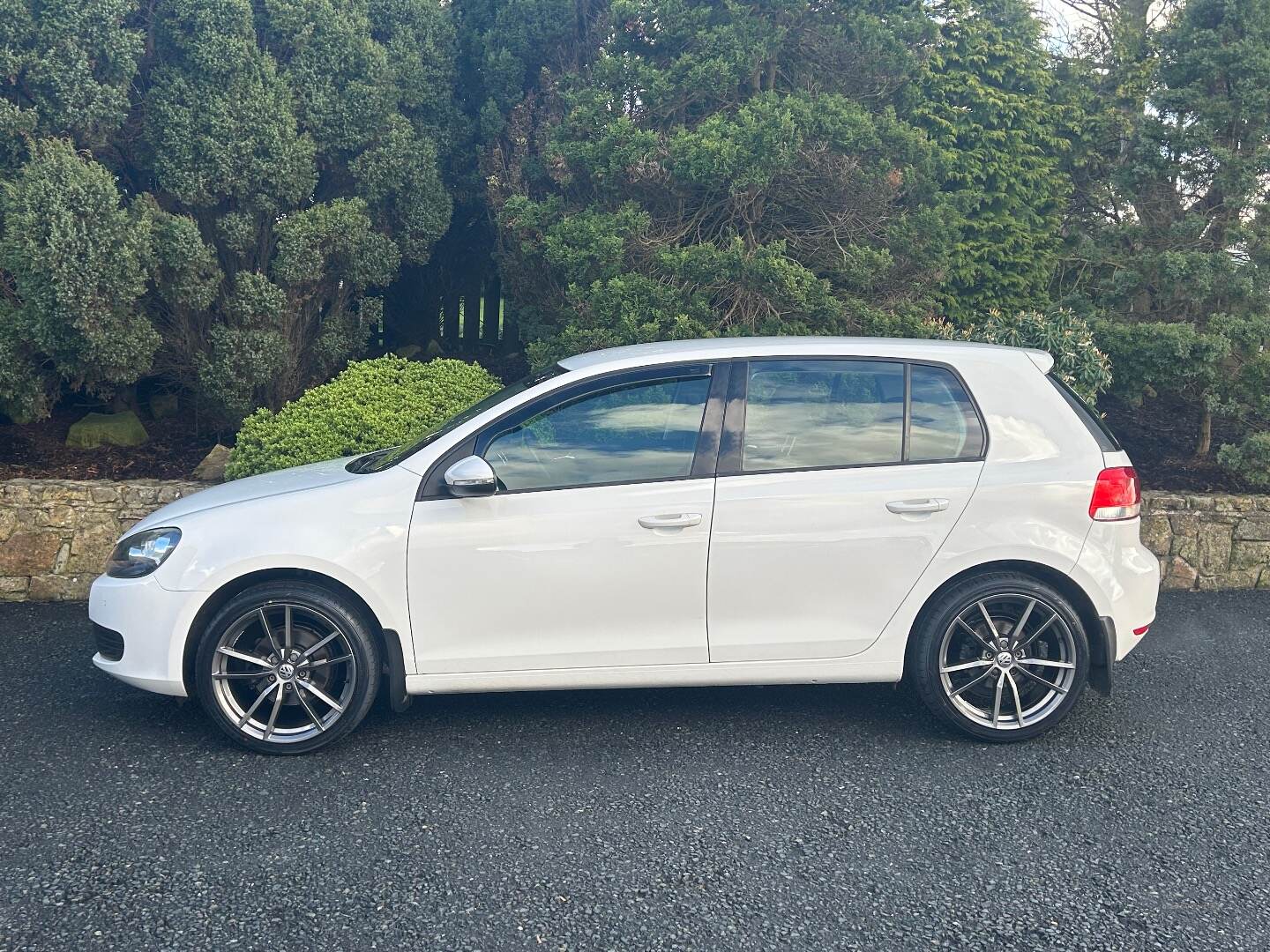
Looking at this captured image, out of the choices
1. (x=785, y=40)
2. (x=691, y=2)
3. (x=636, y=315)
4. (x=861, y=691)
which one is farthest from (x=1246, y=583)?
(x=691, y=2)

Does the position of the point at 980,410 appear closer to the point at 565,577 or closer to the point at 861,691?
the point at 861,691

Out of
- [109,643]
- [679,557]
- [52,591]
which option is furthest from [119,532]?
[679,557]

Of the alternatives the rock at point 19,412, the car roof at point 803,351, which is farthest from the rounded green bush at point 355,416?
the car roof at point 803,351

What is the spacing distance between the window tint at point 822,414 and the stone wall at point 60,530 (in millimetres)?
4451

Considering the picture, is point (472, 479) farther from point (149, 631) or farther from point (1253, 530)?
point (1253, 530)

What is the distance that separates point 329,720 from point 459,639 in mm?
630

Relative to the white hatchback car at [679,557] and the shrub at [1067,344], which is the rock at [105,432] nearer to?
the white hatchback car at [679,557]

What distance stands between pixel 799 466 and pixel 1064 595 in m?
1.28

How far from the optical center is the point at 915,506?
14.9 ft

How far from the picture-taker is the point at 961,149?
32.2 feet

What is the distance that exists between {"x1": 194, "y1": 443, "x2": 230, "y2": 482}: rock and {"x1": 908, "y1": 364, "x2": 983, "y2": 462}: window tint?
5369 mm

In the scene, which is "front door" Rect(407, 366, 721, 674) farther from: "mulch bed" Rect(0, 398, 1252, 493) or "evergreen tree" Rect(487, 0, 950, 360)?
"mulch bed" Rect(0, 398, 1252, 493)

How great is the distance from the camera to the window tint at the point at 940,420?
4.67m

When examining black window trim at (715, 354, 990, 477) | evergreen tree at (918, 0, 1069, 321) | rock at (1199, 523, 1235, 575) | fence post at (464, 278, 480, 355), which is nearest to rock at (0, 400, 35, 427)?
fence post at (464, 278, 480, 355)
